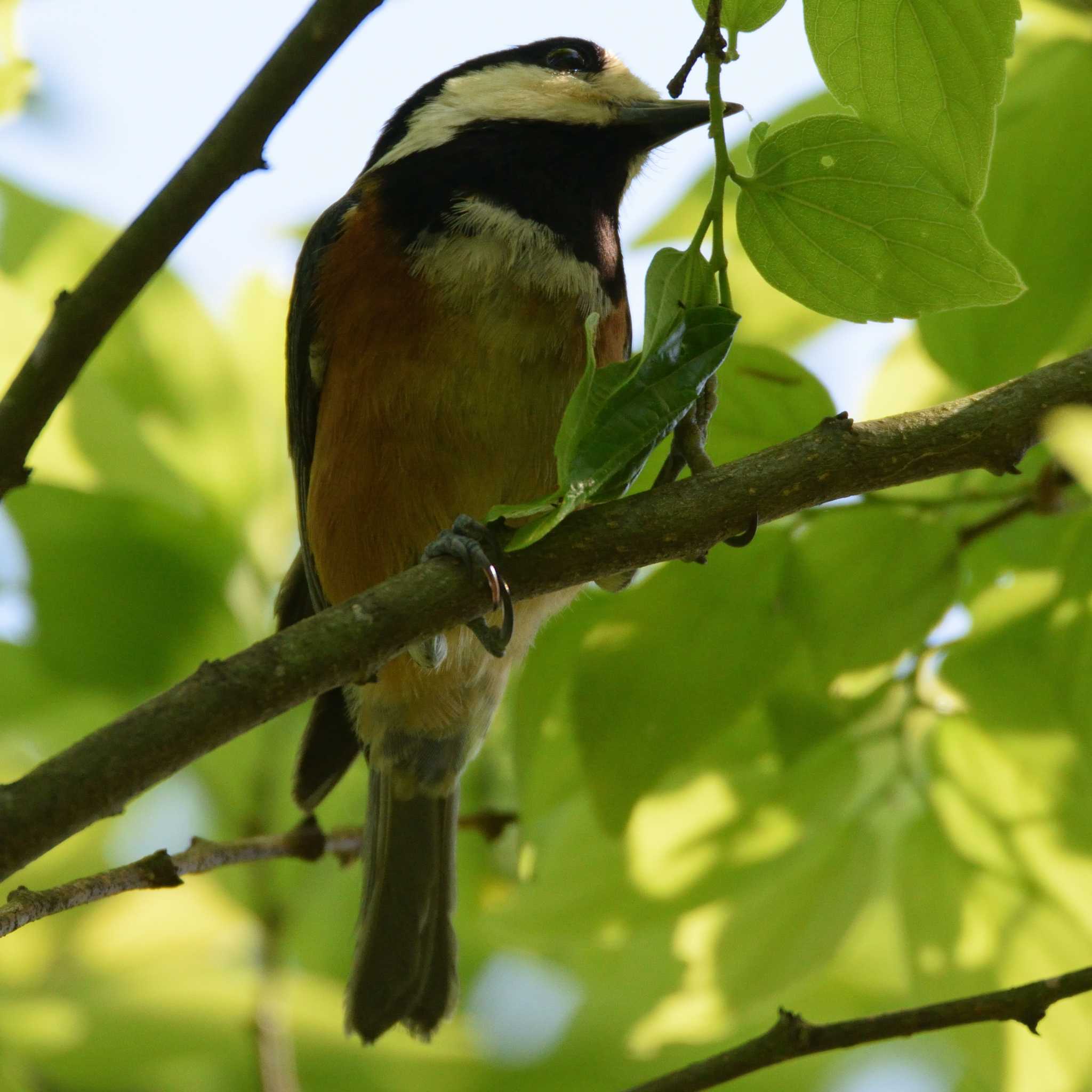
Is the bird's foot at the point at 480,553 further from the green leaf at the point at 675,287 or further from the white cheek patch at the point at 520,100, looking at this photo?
the white cheek patch at the point at 520,100

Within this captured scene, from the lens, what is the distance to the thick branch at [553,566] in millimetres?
1299

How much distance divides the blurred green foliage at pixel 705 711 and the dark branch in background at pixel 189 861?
157mm

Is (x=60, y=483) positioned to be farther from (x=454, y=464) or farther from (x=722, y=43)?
(x=722, y=43)

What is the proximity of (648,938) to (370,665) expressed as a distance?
1.18 m

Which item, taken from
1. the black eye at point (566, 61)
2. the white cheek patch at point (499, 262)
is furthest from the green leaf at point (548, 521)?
the black eye at point (566, 61)

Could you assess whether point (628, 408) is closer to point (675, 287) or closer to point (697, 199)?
point (675, 287)

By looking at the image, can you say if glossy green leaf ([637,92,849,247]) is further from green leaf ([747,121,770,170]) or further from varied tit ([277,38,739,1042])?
green leaf ([747,121,770,170])

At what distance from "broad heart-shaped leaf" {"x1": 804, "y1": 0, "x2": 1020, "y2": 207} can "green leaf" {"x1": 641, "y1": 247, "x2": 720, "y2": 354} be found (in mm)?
232

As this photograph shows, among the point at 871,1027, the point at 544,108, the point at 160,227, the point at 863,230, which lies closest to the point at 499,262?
the point at 544,108

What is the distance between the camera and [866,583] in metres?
1.93

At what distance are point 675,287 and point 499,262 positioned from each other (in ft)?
3.92

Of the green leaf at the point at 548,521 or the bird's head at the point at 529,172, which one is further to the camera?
the bird's head at the point at 529,172

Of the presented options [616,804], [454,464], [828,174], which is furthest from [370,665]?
[454,464]

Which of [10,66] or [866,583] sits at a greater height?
[10,66]
